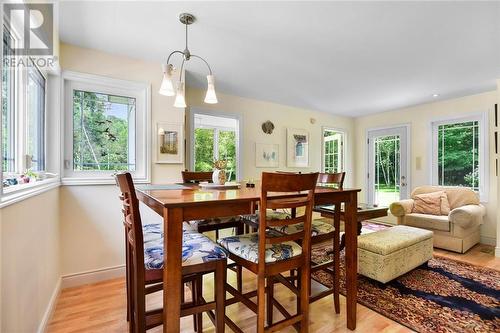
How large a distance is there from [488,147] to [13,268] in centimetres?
539

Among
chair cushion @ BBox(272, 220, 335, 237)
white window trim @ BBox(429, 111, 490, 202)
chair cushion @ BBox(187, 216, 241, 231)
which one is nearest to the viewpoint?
chair cushion @ BBox(272, 220, 335, 237)

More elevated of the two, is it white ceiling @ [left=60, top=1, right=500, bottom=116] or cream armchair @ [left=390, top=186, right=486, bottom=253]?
white ceiling @ [left=60, top=1, right=500, bottom=116]

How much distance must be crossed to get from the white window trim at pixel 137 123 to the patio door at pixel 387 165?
4.56 metres

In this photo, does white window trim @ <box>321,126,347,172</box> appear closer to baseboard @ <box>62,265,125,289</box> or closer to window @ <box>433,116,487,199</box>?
window @ <box>433,116,487,199</box>

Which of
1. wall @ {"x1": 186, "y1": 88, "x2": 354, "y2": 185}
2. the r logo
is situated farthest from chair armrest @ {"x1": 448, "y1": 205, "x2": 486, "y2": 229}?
the r logo

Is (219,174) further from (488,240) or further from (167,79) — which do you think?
(488,240)

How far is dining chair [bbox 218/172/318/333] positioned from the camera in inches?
49.7

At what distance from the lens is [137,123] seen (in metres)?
2.73

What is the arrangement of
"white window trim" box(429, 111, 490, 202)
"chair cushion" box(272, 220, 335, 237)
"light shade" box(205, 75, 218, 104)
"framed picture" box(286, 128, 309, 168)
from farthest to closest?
"framed picture" box(286, 128, 309, 168) → "white window trim" box(429, 111, 490, 202) → "light shade" box(205, 75, 218, 104) → "chair cushion" box(272, 220, 335, 237)

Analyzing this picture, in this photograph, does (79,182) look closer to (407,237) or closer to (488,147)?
(407,237)

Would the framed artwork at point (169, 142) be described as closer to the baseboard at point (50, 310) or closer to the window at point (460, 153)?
the baseboard at point (50, 310)

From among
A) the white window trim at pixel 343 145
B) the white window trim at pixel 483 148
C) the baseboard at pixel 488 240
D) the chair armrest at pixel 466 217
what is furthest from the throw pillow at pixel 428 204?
the white window trim at pixel 343 145

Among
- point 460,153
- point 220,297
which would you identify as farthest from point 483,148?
point 220,297

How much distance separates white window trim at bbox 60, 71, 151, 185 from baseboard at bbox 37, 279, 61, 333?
932mm
